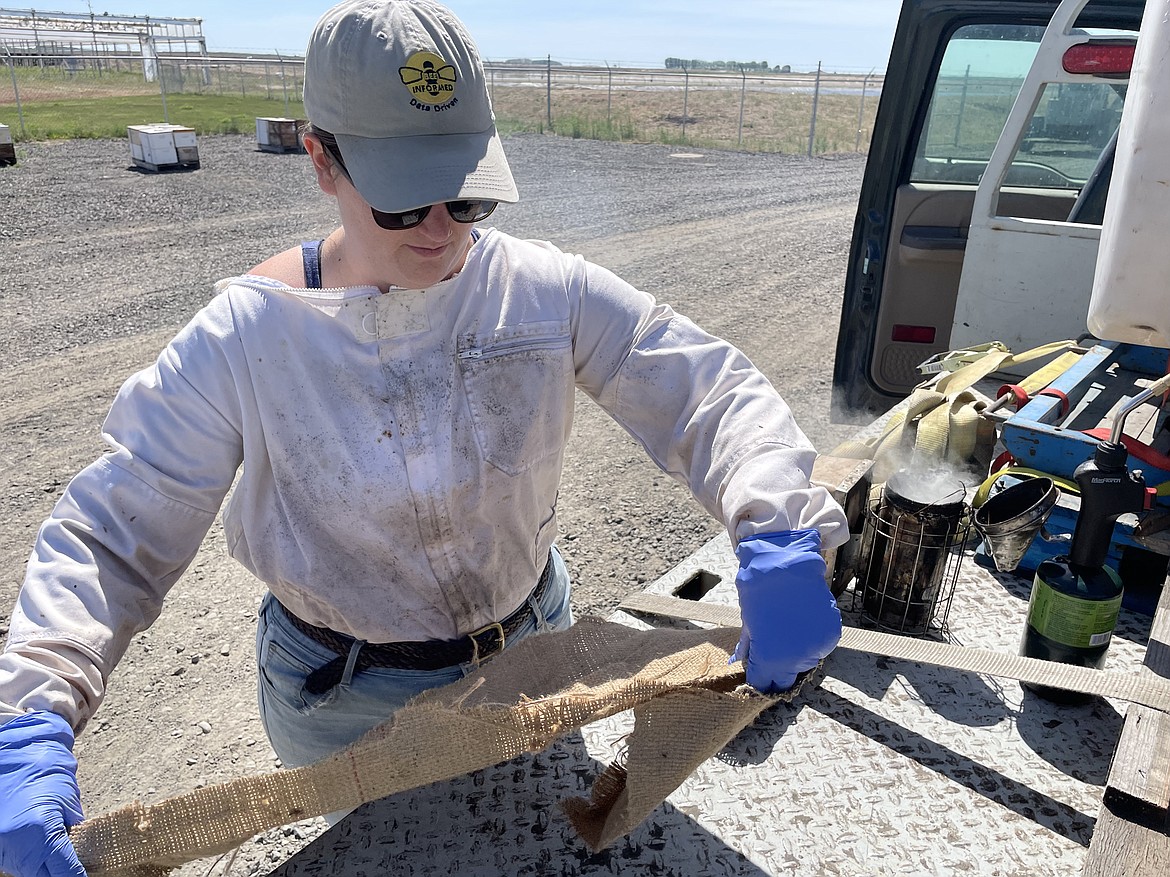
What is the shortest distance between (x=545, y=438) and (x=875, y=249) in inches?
128

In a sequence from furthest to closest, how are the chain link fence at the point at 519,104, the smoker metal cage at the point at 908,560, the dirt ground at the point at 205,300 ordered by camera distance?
the chain link fence at the point at 519,104 → the dirt ground at the point at 205,300 → the smoker metal cage at the point at 908,560

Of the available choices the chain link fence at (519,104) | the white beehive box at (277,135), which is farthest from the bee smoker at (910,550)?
the white beehive box at (277,135)

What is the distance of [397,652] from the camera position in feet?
5.70

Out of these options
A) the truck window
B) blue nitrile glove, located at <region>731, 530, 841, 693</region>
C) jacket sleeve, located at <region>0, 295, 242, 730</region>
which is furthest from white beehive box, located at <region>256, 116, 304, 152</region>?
blue nitrile glove, located at <region>731, 530, 841, 693</region>

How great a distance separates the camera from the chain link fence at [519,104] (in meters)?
22.2

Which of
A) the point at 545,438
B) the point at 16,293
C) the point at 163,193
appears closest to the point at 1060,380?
the point at 545,438

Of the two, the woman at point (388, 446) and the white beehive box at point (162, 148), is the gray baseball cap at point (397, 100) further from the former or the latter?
the white beehive box at point (162, 148)

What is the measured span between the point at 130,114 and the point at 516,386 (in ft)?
84.7

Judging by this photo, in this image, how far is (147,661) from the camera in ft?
11.1

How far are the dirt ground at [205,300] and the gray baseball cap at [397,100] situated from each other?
5.07 feet

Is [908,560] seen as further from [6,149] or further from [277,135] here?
[277,135]

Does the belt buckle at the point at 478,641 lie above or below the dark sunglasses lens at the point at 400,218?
below

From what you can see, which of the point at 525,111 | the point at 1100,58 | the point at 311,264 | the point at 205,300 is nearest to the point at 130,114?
the point at 525,111

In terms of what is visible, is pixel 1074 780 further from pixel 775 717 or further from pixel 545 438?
pixel 545 438
